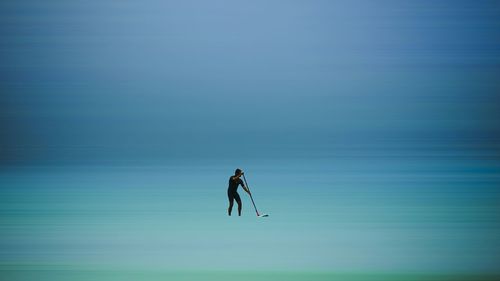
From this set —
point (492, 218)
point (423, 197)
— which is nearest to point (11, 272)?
point (492, 218)

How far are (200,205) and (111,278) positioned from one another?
4.45 metres

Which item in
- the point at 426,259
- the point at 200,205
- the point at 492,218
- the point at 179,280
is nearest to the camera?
the point at 179,280

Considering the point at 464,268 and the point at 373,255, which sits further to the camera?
the point at 373,255

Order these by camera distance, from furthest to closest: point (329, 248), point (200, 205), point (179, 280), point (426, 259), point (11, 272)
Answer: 1. point (200, 205)
2. point (329, 248)
3. point (426, 259)
4. point (11, 272)
5. point (179, 280)

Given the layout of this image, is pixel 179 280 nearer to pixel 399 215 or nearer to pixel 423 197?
pixel 399 215

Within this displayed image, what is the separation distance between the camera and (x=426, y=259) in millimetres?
5254

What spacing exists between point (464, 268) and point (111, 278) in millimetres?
3656

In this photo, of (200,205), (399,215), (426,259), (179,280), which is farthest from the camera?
(200,205)

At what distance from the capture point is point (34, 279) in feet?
15.2

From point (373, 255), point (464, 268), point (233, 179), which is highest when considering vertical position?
point (233, 179)

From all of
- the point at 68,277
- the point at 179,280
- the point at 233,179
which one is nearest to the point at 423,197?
the point at 233,179

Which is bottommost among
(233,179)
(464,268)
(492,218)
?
(464,268)

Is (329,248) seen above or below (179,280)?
above

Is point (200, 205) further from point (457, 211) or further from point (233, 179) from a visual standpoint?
point (457, 211)
